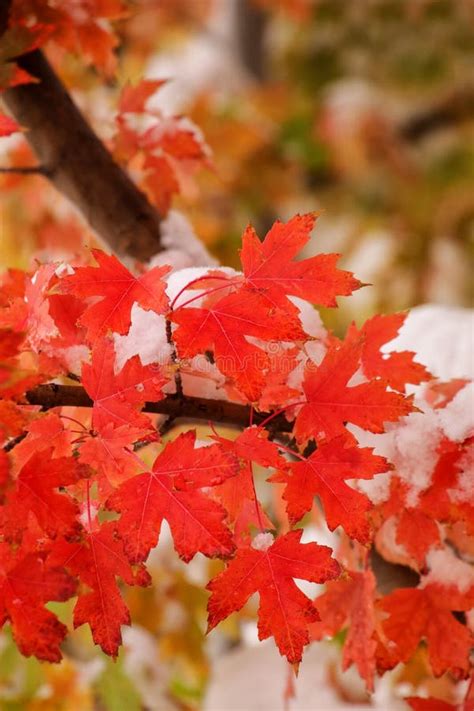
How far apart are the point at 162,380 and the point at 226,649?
1.16 metres

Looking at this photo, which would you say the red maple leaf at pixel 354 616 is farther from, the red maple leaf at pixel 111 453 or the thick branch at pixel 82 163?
the thick branch at pixel 82 163

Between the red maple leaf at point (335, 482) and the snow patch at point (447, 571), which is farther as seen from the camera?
the snow patch at point (447, 571)

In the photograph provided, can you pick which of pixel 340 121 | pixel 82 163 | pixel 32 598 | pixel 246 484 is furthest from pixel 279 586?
pixel 340 121

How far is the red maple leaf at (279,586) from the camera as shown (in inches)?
21.8

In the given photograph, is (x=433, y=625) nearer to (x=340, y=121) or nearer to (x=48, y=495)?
(x=48, y=495)

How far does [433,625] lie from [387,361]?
0.85 feet

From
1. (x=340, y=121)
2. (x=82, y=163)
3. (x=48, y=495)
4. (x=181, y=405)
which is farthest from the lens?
(x=340, y=121)

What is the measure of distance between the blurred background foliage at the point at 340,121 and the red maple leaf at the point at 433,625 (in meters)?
1.61

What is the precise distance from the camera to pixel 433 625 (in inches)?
26.7

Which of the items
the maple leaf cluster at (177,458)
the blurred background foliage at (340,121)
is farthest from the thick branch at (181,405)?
the blurred background foliage at (340,121)

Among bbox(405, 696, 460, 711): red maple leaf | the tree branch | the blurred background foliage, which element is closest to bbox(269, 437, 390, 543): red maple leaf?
bbox(405, 696, 460, 711): red maple leaf

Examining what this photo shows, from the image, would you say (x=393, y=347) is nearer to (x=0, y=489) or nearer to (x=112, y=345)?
(x=112, y=345)

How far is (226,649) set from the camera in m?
1.54

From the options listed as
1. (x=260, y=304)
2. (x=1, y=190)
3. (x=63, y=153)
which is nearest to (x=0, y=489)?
(x=260, y=304)
